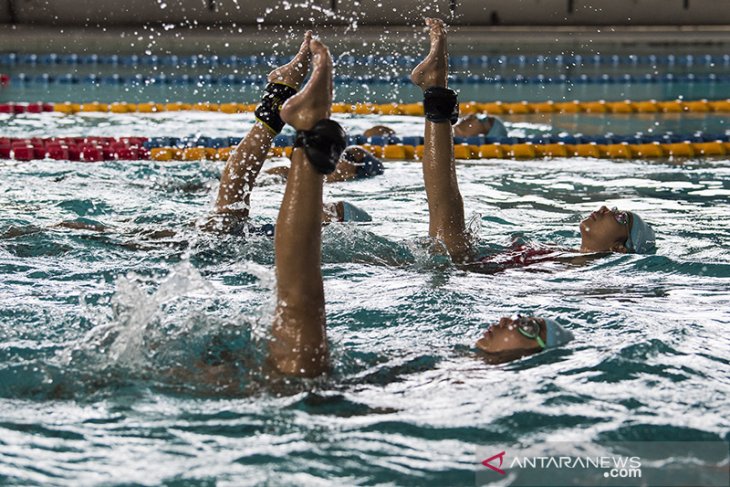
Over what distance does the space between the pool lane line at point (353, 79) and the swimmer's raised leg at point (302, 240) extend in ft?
25.3

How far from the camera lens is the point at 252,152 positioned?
3.77m

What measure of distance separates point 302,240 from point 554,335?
94 cm

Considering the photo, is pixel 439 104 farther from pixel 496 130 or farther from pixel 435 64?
pixel 496 130

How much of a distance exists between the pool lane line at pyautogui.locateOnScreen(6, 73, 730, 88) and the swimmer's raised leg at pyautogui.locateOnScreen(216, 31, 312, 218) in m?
6.24

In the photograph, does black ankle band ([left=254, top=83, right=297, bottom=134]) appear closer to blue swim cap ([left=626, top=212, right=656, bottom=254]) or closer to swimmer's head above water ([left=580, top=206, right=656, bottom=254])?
swimmer's head above water ([left=580, top=206, right=656, bottom=254])

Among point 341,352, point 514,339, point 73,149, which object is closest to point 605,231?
point 514,339

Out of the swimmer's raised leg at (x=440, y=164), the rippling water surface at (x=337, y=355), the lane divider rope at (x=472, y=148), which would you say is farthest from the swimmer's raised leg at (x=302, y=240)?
the lane divider rope at (x=472, y=148)

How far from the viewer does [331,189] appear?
5.89 metres

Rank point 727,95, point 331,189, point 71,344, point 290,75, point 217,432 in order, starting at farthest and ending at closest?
point 727,95
point 331,189
point 290,75
point 71,344
point 217,432

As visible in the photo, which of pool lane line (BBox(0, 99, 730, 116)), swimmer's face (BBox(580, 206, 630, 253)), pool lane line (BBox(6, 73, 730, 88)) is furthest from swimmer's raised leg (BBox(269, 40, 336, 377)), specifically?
pool lane line (BBox(6, 73, 730, 88))

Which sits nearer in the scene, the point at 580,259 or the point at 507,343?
the point at 507,343

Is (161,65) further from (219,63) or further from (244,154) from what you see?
(244,154)

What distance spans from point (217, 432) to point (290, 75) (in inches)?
53.5

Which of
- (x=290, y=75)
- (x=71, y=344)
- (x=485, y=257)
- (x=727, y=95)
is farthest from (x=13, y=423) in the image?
(x=727, y=95)
